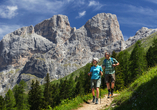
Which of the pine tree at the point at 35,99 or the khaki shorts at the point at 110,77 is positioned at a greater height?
the khaki shorts at the point at 110,77

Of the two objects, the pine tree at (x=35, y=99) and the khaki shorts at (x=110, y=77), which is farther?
the pine tree at (x=35, y=99)

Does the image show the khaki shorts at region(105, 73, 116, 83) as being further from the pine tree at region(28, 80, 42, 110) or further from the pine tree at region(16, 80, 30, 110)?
the pine tree at region(16, 80, 30, 110)

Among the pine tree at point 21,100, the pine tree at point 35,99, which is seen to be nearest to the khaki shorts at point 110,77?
the pine tree at point 35,99

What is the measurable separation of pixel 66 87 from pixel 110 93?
193 ft

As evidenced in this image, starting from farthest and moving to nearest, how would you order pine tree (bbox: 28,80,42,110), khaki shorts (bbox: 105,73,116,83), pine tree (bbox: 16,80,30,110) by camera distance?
1. pine tree (bbox: 16,80,30,110)
2. pine tree (bbox: 28,80,42,110)
3. khaki shorts (bbox: 105,73,116,83)

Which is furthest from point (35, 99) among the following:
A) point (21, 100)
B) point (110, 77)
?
point (110, 77)

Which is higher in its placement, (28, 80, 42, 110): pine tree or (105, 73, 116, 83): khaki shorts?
(105, 73, 116, 83): khaki shorts

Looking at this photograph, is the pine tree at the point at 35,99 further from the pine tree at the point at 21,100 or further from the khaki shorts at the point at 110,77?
the khaki shorts at the point at 110,77

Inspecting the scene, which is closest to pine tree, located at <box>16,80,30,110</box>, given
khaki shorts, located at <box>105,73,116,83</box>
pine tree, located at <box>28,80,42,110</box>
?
pine tree, located at <box>28,80,42,110</box>

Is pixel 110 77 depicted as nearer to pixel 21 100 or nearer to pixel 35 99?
pixel 35 99

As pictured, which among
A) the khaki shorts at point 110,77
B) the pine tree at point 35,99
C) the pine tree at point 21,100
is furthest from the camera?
the pine tree at point 21,100

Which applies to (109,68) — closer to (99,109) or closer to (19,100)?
(99,109)

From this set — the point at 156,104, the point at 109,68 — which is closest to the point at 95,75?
the point at 109,68

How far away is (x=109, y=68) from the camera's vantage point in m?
11.6
